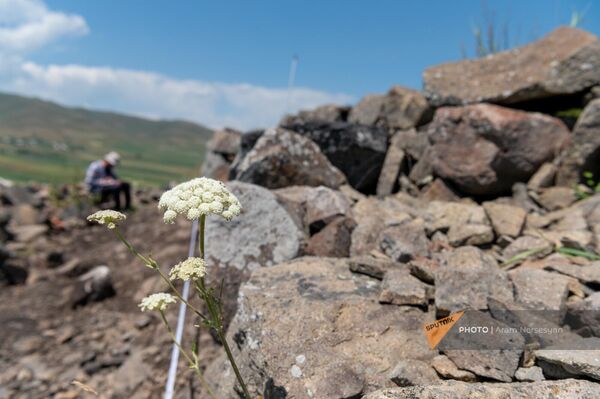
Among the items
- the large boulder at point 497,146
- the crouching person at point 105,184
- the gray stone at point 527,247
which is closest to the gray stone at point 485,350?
the gray stone at point 527,247

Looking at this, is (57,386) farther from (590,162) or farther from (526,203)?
(590,162)

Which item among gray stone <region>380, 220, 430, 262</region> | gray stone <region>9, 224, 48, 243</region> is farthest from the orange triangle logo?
gray stone <region>9, 224, 48, 243</region>

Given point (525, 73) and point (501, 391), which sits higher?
point (525, 73)

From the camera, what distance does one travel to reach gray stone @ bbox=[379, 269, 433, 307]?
3350mm

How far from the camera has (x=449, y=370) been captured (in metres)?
2.65

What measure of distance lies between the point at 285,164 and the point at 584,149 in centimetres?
433

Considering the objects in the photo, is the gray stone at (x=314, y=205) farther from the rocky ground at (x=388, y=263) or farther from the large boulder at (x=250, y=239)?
the large boulder at (x=250, y=239)

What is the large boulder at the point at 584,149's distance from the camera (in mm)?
5699

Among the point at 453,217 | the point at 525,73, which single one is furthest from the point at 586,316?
the point at 525,73

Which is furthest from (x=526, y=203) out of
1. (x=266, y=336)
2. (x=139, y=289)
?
(x=139, y=289)

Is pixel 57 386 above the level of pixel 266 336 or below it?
below

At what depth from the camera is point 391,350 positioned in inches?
118

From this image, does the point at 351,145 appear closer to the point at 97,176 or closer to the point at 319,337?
the point at 319,337

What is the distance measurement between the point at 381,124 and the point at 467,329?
5971 millimetres
